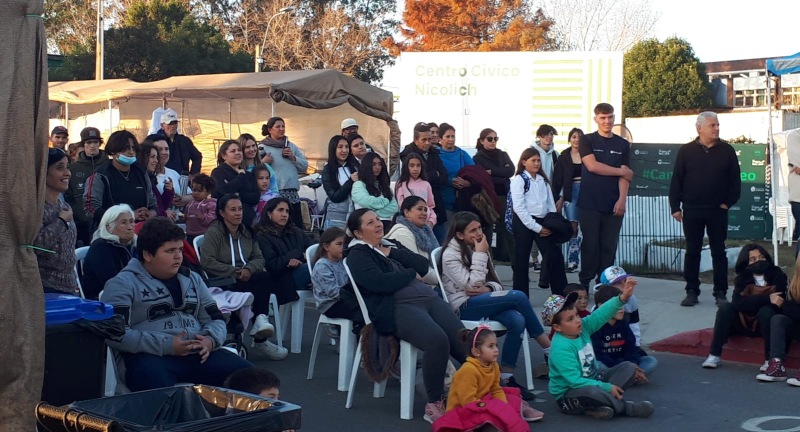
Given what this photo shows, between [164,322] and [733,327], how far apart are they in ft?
15.5

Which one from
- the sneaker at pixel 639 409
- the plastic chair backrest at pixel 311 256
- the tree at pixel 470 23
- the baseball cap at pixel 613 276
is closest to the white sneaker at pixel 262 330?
the plastic chair backrest at pixel 311 256

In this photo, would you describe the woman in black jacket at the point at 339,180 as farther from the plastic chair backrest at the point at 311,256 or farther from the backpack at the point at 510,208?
the plastic chair backrest at the point at 311,256

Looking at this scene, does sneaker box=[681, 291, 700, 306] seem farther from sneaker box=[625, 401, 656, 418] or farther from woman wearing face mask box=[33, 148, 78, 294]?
woman wearing face mask box=[33, 148, 78, 294]

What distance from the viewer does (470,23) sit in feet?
145

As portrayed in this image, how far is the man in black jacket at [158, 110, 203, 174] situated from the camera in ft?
41.3

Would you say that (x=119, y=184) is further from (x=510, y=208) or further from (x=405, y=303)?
(x=510, y=208)

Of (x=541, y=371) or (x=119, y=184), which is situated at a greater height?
(x=119, y=184)

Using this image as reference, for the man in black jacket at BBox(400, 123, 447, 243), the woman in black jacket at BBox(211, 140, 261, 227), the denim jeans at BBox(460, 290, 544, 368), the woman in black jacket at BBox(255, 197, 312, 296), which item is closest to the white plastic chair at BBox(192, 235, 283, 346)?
the woman in black jacket at BBox(255, 197, 312, 296)

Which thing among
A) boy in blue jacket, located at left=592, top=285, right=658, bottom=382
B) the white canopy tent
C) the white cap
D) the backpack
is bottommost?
boy in blue jacket, located at left=592, top=285, right=658, bottom=382

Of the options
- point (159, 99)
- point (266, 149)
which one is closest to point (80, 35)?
point (159, 99)

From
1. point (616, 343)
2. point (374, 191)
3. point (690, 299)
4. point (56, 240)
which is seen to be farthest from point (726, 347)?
point (56, 240)

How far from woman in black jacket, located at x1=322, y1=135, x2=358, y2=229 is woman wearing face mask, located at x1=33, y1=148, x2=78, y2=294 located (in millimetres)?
4710

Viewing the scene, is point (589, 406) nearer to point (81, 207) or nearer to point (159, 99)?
point (81, 207)

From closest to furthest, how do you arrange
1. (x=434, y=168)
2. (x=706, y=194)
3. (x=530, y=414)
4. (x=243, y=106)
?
1. (x=530, y=414)
2. (x=706, y=194)
3. (x=434, y=168)
4. (x=243, y=106)
